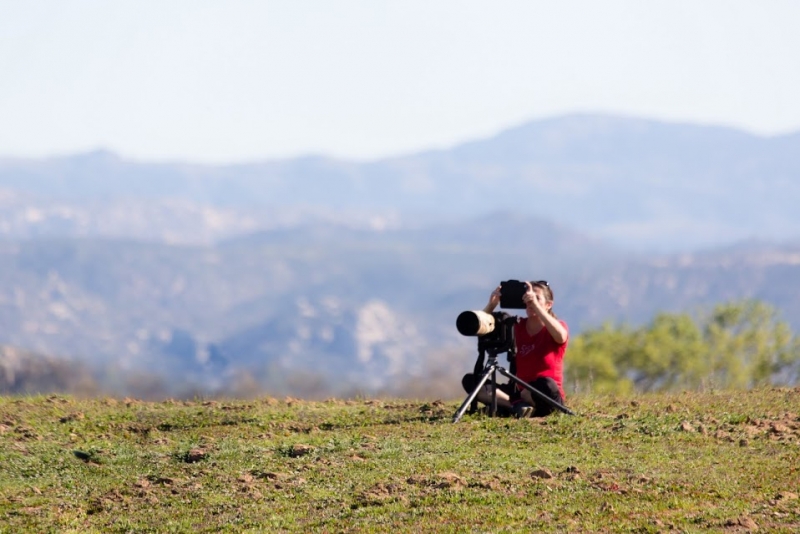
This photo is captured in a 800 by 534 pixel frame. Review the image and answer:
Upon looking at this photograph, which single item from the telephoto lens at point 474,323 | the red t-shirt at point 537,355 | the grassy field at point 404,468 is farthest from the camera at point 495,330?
the grassy field at point 404,468

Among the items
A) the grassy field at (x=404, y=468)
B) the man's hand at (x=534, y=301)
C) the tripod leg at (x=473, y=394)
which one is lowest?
the grassy field at (x=404, y=468)

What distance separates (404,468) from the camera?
37.5ft

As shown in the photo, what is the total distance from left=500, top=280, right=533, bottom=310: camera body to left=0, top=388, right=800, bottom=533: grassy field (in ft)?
4.48

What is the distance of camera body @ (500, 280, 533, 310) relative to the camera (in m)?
13.9

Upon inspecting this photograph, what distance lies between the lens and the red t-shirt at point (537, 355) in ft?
47.2

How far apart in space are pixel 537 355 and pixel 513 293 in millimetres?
935

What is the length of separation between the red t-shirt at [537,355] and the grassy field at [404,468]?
56 centimetres

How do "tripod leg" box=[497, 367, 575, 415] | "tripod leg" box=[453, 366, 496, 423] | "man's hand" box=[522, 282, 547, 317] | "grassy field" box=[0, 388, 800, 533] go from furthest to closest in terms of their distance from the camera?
"tripod leg" box=[453, 366, 496, 423], "tripod leg" box=[497, 367, 575, 415], "man's hand" box=[522, 282, 547, 317], "grassy field" box=[0, 388, 800, 533]

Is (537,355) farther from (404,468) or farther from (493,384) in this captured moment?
(404,468)

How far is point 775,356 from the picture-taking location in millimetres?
98062

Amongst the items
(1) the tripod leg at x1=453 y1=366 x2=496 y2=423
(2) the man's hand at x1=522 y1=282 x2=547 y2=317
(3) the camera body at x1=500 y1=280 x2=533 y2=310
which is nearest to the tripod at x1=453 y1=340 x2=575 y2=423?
(1) the tripod leg at x1=453 y1=366 x2=496 y2=423

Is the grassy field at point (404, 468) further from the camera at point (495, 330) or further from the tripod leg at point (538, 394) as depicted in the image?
the camera at point (495, 330)

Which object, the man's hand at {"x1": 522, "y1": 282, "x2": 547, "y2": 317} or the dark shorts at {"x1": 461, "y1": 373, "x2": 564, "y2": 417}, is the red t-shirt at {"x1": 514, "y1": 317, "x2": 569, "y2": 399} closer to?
the dark shorts at {"x1": 461, "y1": 373, "x2": 564, "y2": 417}

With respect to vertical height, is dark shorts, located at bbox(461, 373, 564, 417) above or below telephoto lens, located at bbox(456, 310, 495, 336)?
below
